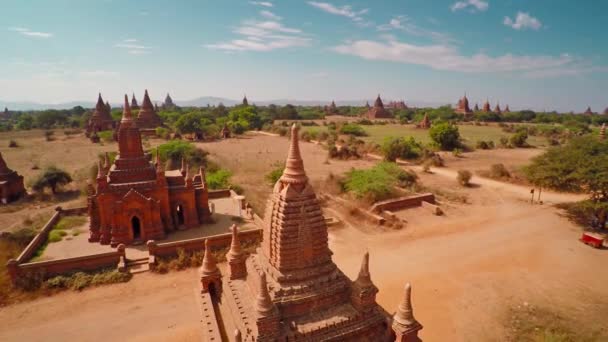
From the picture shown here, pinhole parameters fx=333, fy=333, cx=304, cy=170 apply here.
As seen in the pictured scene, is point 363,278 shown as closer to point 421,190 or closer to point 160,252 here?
point 160,252

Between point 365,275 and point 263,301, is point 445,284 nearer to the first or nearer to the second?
point 365,275

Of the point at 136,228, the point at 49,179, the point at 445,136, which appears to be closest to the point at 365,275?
the point at 136,228

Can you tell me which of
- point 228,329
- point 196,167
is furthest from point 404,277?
point 196,167

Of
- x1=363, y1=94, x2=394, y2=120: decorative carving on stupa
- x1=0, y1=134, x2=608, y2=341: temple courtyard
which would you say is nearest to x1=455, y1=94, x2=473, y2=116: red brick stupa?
x1=363, y1=94, x2=394, y2=120: decorative carving on stupa

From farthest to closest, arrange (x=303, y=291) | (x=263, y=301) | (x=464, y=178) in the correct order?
(x=464, y=178)
(x=303, y=291)
(x=263, y=301)

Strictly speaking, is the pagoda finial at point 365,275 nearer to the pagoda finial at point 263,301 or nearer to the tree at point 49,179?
the pagoda finial at point 263,301

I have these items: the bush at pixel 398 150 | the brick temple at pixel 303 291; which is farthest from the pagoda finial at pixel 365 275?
the bush at pixel 398 150
